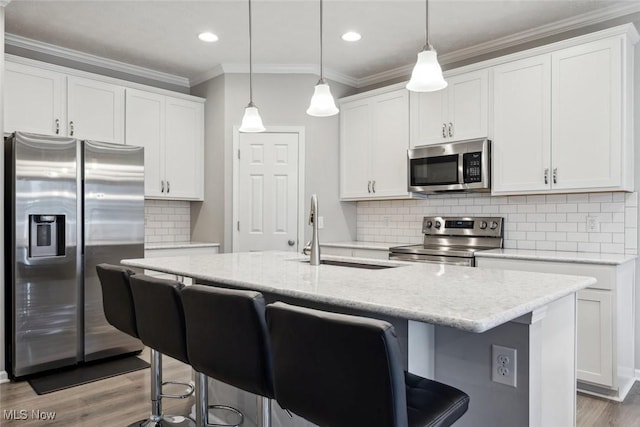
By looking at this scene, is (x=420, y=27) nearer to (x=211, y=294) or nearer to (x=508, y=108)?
(x=508, y=108)

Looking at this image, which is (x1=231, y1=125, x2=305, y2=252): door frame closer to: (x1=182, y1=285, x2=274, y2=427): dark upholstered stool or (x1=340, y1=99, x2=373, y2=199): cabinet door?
(x1=340, y1=99, x2=373, y2=199): cabinet door

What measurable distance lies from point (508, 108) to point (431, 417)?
291 cm

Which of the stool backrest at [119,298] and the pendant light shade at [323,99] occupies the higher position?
the pendant light shade at [323,99]

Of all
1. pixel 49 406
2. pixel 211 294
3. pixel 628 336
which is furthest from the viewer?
pixel 628 336

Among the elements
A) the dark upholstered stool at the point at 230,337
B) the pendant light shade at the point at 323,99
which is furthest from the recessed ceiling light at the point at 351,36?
the dark upholstered stool at the point at 230,337

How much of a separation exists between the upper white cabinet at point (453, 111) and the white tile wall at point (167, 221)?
8.37ft

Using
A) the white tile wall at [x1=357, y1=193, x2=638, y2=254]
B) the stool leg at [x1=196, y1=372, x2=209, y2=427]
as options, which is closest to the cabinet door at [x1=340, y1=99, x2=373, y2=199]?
the white tile wall at [x1=357, y1=193, x2=638, y2=254]

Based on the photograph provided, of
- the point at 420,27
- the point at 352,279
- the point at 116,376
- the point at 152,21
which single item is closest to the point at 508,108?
the point at 420,27

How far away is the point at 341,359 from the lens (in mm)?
1117

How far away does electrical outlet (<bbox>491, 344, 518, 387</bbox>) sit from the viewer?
1.52 meters

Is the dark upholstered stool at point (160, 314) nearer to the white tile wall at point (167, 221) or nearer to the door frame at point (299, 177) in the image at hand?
the door frame at point (299, 177)

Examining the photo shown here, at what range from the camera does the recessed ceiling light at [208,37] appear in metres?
3.73

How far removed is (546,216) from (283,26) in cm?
260

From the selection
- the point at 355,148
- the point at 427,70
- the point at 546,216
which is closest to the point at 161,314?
the point at 427,70
